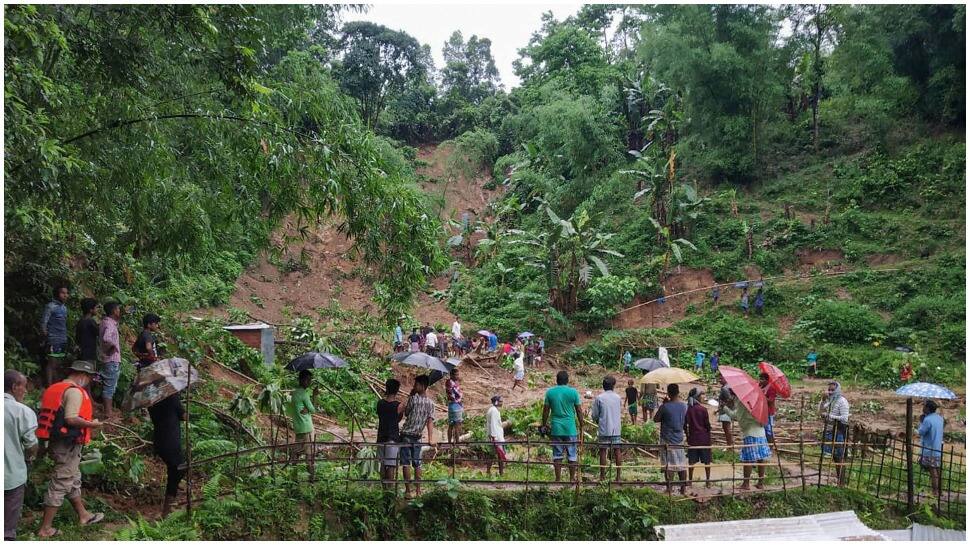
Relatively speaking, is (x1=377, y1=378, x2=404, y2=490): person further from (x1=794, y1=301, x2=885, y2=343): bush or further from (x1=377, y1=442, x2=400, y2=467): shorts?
(x1=794, y1=301, x2=885, y2=343): bush

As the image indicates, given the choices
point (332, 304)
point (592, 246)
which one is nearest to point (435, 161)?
point (332, 304)

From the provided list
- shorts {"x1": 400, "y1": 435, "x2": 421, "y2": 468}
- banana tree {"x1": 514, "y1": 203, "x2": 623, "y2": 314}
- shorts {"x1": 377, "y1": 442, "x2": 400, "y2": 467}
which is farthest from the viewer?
banana tree {"x1": 514, "y1": 203, "x2": 623, "y2": 314}

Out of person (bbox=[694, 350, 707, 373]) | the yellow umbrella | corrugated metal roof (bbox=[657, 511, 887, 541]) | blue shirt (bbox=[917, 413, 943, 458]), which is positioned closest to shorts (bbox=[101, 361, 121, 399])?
corrugated metal roof (bbox=[657, 511, 887, 541])

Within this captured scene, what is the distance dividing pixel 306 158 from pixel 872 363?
1629cm

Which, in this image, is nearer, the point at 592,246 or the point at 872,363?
the point at 872,363

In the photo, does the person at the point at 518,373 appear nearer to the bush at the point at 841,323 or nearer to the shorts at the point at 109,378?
the bush at the point at 841,323

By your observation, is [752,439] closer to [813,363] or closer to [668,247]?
[813,363]

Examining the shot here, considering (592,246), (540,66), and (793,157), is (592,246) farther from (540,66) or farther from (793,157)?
(540,66)

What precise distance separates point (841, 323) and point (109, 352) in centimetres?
1886

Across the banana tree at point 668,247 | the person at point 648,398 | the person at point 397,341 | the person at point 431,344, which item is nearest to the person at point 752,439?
the person at point 648,398

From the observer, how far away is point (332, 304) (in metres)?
26.9

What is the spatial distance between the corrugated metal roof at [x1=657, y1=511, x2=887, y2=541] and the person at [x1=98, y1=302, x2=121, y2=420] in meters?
6.09

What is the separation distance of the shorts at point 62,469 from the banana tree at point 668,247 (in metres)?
20.6

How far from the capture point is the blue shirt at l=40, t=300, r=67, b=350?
7.67 metres
